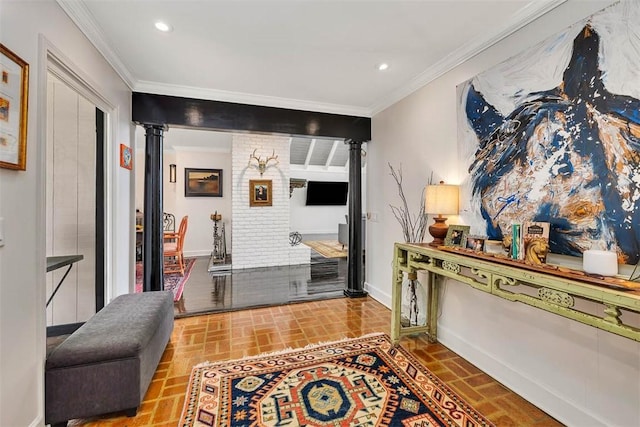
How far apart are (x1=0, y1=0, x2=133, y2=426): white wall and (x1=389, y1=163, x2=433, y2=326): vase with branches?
2.66m

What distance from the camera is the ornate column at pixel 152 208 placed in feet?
10.0

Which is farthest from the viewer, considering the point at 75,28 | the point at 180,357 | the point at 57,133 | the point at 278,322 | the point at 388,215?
the point at 388,215

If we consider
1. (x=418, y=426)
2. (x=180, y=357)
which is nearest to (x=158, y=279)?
(x=180, y=357)

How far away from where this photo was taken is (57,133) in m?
2.43

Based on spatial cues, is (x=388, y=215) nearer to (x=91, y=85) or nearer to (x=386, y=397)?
(x=386, y=397)

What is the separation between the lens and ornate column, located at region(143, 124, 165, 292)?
10.0 ft

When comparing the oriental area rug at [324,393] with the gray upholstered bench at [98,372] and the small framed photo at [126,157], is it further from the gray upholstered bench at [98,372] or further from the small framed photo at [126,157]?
the small framed photo at [126,157]

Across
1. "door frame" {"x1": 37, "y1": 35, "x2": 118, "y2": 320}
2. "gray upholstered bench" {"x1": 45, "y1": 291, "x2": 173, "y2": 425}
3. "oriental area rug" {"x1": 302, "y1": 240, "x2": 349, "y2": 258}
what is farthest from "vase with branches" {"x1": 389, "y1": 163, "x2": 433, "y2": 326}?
"oriental area rug" {"x1": 302, "y1": 240, "x2": 349, "y2": 258}

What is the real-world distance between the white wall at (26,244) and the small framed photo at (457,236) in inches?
108

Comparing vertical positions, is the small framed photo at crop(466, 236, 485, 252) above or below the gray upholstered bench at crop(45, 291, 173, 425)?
above

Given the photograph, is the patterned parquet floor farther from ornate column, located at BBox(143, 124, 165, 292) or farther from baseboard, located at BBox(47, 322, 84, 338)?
baseboard, located at BBox(47, 322, 84, 338)

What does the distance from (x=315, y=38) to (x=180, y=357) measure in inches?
112

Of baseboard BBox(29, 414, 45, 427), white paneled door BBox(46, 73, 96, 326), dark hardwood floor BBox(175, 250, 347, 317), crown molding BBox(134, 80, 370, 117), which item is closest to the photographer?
baseboard BBox(29, 414, 45, 427)

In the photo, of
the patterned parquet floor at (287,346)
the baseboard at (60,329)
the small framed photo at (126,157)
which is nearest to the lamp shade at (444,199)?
the patterned parquet floor at (287,346)
